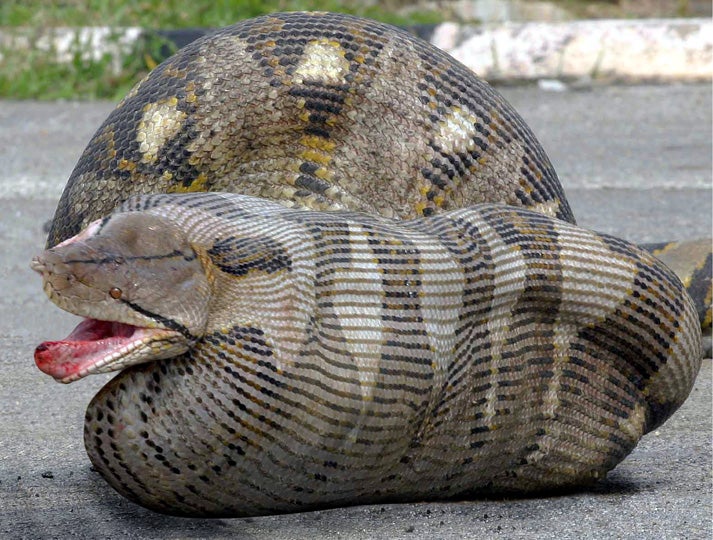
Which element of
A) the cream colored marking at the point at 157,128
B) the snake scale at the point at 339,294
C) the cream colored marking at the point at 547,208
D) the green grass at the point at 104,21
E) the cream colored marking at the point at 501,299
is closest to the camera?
the snake scale at the point at 339,294

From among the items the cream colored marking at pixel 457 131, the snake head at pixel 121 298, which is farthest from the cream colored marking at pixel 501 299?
the snake head at pixel 121 298

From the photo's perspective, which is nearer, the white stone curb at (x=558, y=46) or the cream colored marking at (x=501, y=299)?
the cream colored marking at (x=501, y=299)

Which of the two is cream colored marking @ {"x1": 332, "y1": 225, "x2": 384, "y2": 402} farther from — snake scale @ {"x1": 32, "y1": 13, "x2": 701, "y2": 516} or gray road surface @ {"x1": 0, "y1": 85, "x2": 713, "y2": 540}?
gray road surface @ {"x1": 0, "y1": 85, "x2": 713, "y2": 540}

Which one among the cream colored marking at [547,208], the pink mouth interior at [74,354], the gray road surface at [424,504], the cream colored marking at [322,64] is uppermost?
the cream colored marking at [322,64]

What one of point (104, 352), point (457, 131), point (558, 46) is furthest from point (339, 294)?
point (558, 46)

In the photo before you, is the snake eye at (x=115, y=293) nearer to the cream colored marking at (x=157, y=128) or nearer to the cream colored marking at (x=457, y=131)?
the cream colored marking at (x=157, y=128)

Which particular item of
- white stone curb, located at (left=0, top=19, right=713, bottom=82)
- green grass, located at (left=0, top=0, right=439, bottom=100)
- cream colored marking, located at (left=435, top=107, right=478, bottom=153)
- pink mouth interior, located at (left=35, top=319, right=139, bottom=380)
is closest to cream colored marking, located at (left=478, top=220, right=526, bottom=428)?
cream colored marking, located at (left=435, top=107, right=478, bottom=153)

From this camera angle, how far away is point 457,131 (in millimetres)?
3279

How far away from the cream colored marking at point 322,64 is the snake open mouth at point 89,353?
1113 mm

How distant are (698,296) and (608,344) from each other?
5.03 feet

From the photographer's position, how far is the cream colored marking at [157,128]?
3.18m

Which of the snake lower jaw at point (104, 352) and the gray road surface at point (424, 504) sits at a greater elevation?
the snake lower jaw at point (104, 352)

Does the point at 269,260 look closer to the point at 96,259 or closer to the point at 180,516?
the point at 96,259

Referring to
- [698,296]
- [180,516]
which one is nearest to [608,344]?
[180,516]
